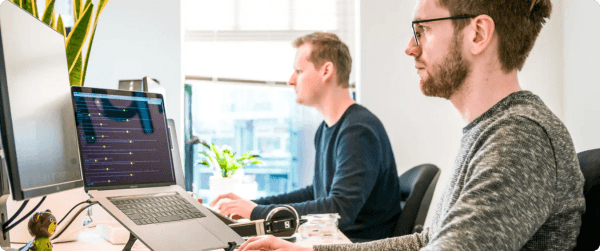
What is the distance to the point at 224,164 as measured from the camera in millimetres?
A: 3230

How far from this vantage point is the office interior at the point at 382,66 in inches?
126

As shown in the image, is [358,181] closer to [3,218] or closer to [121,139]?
[121,139]

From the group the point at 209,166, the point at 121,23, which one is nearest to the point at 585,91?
the point at 209,166

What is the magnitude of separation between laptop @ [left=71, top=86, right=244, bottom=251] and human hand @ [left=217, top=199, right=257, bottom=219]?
0.36 m

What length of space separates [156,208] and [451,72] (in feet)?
2.38

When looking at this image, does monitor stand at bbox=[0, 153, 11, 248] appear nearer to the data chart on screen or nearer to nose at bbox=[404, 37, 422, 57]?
the data chart on screen

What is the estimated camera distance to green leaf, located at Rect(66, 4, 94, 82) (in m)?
1.44

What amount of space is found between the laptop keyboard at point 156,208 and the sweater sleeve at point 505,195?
0.62 metres

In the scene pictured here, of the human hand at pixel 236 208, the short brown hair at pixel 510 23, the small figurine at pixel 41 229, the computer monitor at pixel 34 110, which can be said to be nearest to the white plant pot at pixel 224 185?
the human hand at pixel 236 208

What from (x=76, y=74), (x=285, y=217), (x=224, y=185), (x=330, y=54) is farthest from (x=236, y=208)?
(x=224, y=185)

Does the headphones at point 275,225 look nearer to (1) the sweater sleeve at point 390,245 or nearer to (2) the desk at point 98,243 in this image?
(2) the desk at point 98,243

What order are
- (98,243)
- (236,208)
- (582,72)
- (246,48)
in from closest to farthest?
(98,243) < (236,208) < (582,72) < (246,48)

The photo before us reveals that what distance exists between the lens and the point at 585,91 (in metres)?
2.78

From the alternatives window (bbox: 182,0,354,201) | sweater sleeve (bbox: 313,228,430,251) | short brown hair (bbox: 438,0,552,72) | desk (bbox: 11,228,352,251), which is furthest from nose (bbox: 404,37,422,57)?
window (bbox: 182,0,354,201)
